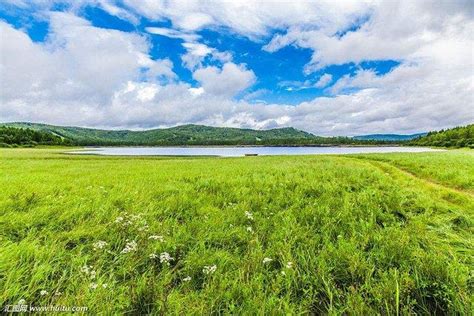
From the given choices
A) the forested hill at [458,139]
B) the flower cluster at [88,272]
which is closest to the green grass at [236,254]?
the flower cluster at [88,272]

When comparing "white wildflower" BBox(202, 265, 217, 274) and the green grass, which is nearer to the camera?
the green grass

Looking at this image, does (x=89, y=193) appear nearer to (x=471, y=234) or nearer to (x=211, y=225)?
(x=211, y=225)

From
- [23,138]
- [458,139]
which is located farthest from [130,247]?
[23,138]

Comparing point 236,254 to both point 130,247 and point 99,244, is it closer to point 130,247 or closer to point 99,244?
point 130,247

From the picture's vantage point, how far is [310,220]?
737 cm

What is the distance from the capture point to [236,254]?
5434 millimetres

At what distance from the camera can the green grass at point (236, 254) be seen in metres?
3.90

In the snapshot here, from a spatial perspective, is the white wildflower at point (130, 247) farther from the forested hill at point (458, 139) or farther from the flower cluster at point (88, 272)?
the forested hill at point (458, 139)

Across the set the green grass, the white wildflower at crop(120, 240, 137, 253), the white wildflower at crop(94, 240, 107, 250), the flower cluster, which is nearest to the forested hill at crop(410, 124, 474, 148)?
the green grass

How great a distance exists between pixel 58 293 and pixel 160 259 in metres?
1.66

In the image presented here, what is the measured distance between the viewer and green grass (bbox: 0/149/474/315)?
3.90 meters

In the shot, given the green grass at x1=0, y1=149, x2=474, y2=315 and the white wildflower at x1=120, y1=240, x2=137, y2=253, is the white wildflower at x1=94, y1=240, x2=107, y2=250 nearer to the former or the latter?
the green grass at x1=0, y1=149, x2=474, y2=315

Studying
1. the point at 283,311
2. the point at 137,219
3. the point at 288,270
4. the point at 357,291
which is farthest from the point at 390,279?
the point at 137,219

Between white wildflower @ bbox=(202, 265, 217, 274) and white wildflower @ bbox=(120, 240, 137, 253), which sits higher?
white wildflower @ bbox=(120, 240, 137, 253)
